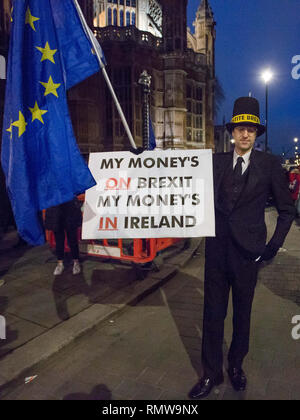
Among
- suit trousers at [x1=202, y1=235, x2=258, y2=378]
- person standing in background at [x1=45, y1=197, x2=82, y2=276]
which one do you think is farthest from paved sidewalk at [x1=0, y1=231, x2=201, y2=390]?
suit trousers at [x1=202, y1=235, x2=258, y2=378]

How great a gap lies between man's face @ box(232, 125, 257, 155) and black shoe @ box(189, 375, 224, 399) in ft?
6.43

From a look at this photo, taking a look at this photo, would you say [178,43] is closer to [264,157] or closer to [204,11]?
[204,11]

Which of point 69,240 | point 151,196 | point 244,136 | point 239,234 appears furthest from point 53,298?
point 244,136

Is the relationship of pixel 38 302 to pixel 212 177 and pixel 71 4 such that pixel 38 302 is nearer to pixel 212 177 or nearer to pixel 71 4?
pixel 212 177

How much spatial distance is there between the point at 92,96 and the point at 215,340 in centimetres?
1829

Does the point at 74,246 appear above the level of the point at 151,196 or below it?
below

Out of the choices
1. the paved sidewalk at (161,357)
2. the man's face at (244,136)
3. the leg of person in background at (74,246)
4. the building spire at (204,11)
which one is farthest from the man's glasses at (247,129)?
the building spire at (204,11)

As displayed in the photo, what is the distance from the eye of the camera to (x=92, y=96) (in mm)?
19109

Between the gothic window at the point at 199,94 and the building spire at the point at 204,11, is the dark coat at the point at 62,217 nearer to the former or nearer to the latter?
the gothic window at the point at 199,94

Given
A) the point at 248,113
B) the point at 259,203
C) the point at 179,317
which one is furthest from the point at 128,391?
the point at 248,113

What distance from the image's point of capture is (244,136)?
9.11 ft

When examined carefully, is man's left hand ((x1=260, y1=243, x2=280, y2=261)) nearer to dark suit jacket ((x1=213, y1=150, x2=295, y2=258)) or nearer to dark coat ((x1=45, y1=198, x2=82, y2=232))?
dark suit jacket ((x1=213, y1=150, x2=295, y2=258))

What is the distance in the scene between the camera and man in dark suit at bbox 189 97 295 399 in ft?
8.99

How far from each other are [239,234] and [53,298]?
322 cm
